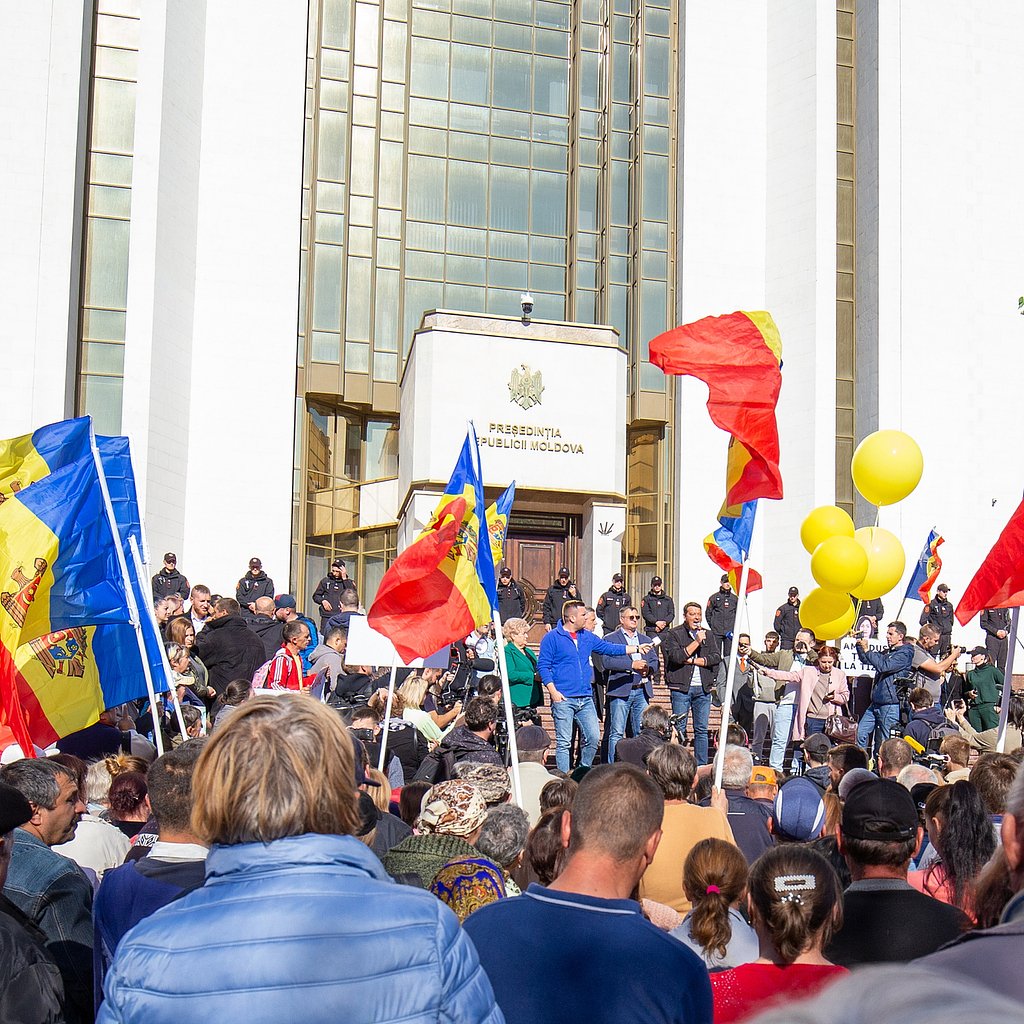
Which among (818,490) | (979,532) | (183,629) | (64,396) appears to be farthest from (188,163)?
(979,532)

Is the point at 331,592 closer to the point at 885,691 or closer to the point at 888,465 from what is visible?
the point at 885,691

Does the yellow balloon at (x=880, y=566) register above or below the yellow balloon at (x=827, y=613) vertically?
above

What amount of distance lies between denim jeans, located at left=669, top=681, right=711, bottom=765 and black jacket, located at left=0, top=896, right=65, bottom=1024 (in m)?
11.6

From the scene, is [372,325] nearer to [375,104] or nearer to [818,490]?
[375,104]

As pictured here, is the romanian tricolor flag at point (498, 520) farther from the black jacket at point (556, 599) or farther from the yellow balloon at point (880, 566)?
the black jacket at point (556, 599)

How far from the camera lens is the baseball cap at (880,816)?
3.65m

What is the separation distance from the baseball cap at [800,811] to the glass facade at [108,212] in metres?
21.6

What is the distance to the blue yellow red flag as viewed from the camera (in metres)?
7.78

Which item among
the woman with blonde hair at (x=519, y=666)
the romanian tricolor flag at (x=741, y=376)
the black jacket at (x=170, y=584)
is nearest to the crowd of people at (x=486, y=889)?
the romanian tricolor flag at (x=741, y=376)

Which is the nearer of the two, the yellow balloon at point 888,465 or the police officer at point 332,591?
the yellow balloon at point 888,465

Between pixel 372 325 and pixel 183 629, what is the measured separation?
52.5ft

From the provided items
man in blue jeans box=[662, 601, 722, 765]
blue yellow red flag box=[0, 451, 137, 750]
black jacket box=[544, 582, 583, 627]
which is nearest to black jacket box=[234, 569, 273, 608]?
black jacket box=[544, 582, 583, 627]

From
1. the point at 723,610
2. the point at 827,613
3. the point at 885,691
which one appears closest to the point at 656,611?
the point at 723,610

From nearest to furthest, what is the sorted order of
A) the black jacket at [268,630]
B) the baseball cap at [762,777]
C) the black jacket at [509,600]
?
the baseball cap at [762,777], the black jacket at [268,630], the black jacket at [509,600]
